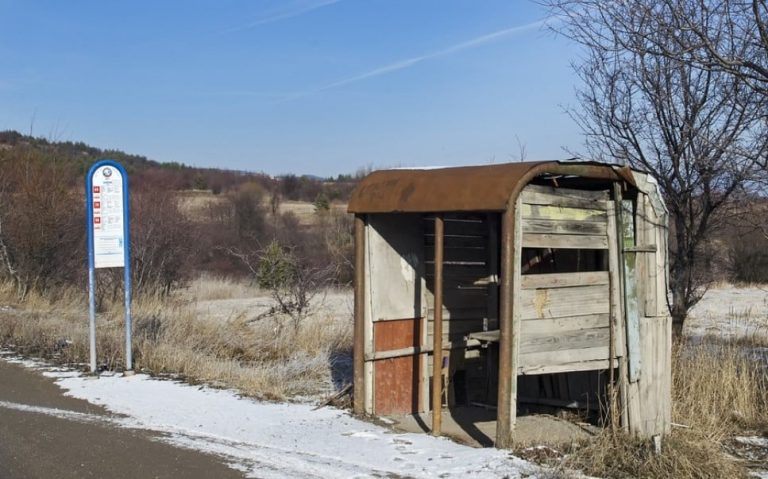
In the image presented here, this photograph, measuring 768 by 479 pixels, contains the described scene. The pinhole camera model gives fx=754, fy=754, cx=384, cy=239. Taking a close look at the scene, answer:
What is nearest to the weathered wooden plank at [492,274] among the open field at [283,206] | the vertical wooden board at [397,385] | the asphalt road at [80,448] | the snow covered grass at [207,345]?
the vertical wooden board at [397,385]

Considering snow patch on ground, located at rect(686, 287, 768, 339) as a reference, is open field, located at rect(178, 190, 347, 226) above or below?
above

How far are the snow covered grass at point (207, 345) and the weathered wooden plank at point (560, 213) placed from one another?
3.31 meters

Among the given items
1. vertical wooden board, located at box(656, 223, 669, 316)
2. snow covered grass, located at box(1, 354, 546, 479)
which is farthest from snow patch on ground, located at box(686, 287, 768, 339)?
snow covered grass, located at box(1, 354, 546, 479)

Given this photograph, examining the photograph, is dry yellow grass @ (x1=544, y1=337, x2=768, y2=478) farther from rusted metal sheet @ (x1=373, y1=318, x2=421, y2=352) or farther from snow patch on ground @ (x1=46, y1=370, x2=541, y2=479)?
rusted metal sheet @ (x1=373, y1=318, x2=421, y2=352)

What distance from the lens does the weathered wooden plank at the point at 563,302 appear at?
5.98 m

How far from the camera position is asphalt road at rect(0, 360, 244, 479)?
5.31 m

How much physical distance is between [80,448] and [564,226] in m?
4.24

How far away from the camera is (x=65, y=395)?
7711 mm

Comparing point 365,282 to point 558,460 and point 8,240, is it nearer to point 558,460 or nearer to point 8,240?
point 558,460

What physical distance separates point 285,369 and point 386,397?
2104 millimetres

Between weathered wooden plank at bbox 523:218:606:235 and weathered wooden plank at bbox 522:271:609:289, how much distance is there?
13.9 inches

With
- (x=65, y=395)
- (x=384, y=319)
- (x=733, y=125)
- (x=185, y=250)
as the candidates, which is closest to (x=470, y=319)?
(x=384, y=319)

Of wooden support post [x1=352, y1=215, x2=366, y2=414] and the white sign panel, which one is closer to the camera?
wooden support post [x1=352, y1=215, x2=366, y2=414]

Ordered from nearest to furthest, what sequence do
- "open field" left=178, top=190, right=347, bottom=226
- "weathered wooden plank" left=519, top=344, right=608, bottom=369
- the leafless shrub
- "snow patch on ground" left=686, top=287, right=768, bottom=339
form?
"weathered wooden plank" left=519, top=344, right=608, bottom=369 → "snow patch on ground" left=686, top=287, right=768, bottom=339 → the leafless shrub → "open field" left=178, top=190, right=347, bottom=226
